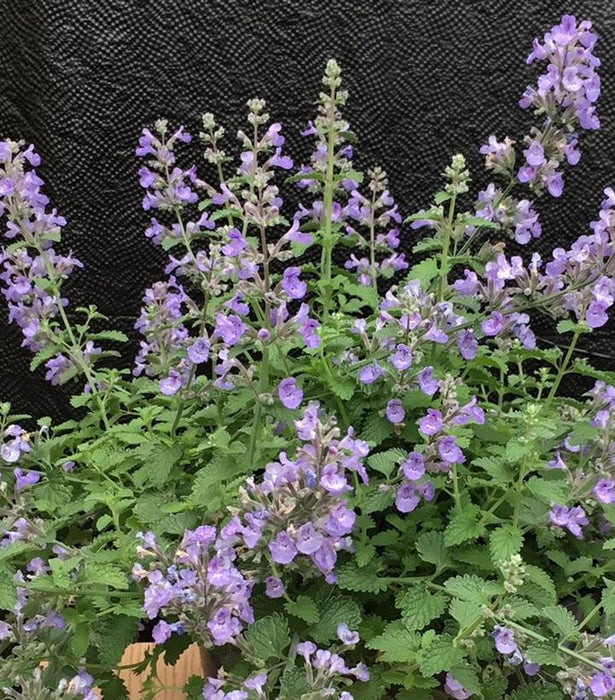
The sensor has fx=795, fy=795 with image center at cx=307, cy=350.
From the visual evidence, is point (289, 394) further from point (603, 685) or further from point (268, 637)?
point (603, 685)

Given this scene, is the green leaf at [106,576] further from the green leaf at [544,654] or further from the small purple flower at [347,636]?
the green leaf at [544,654]

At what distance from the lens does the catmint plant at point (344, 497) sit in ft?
1.79

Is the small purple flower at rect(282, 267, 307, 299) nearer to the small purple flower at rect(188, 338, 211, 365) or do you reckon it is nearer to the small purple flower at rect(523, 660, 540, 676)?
the small purple flower at rect(188, 338, 211, 365)

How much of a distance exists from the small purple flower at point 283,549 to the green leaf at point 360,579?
124 mm

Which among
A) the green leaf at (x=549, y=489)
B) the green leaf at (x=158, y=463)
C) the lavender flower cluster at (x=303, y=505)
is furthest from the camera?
the green leaf at (x=158, y=463)

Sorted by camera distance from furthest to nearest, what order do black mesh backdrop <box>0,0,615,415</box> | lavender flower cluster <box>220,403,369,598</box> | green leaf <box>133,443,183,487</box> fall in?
black mesh backdrop <box>0,0,615,415</box> < green leaf <box>133,443,183,487</box> < lavender flower cluster <box>220,403,369,598</box>

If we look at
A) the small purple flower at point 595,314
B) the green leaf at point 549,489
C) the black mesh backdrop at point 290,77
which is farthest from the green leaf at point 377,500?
the black mesh backdrop at point 290,77

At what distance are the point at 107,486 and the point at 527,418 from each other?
39cm

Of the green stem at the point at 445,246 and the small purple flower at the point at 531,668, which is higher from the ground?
the green stem at the point at 445,246

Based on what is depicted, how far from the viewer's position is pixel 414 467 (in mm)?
622

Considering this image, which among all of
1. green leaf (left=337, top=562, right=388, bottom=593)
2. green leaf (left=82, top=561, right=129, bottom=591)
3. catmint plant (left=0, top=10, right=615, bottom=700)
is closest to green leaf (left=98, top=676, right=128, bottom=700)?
catmint plant (left=0, top=10, right=615, bottom=700)

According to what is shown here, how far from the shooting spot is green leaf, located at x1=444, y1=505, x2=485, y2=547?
0.62 m

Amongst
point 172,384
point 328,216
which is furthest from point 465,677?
point 328,216

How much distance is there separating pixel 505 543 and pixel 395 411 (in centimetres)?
14
